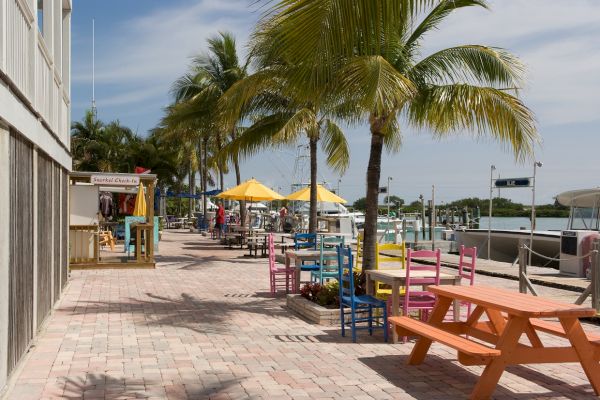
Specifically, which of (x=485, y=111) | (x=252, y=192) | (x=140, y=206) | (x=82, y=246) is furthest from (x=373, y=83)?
(x=252, y=192)

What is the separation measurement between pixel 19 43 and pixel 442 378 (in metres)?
4.86

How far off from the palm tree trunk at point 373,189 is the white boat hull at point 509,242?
12848mm

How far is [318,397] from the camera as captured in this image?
543 cm

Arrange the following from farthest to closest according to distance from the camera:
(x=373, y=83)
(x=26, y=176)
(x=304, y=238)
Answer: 1. (x=304, y=238)
2. (x=373, y=83)
3. (x=26, y=176)

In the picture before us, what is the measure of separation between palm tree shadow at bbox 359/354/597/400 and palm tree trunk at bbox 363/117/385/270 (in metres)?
2.87

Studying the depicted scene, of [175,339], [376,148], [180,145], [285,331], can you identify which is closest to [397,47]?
[376,148]

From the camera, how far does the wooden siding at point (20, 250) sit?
18.6ft

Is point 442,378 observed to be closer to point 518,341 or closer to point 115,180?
point 518,341

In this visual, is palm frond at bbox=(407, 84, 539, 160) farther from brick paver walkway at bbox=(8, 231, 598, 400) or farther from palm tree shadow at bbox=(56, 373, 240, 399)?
palm tree shadow at bbox=(56, 373, 240, 399)

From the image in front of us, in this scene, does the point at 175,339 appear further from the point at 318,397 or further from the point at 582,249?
the point at 582,249

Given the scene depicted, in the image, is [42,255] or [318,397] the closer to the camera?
[318,397]

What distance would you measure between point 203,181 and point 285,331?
32.9 metres

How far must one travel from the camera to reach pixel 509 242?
81.1 feet

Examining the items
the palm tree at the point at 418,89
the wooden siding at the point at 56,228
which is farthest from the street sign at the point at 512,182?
the wooden siding at the point at 56,228
